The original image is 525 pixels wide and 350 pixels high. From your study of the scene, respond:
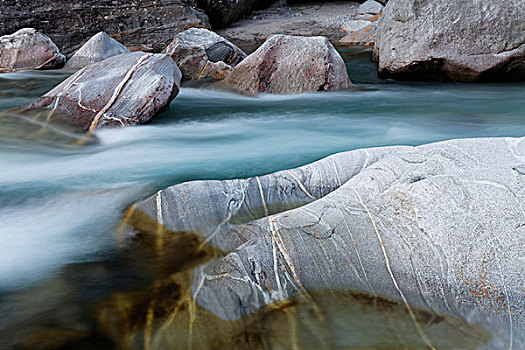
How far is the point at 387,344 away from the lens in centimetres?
179

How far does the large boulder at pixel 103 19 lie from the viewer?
35.4 ft

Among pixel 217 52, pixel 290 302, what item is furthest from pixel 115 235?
pixel 217 52

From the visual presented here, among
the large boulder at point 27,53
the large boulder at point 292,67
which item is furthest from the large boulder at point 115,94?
the large boulder at point 27,53

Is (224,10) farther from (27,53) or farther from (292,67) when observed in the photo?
(292,67)

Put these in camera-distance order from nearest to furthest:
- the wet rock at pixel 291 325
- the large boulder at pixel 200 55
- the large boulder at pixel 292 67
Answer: the wet rock at pixel 291 325
the large boulder at pixel 292 67
the large boulder at pixel 200 55

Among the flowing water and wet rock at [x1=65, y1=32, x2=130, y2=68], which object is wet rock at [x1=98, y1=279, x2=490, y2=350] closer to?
the flowing water

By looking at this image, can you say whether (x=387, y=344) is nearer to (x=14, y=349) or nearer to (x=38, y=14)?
(x=14, y=349)

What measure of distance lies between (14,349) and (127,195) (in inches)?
57.8

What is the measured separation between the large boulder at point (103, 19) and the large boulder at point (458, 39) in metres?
6.57

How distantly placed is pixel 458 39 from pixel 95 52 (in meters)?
5.97

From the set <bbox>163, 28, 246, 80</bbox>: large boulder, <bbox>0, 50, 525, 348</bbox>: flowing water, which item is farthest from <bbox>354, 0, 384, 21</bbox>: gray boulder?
<bbox>163, 28, 246, 80</bbox>: large boulder

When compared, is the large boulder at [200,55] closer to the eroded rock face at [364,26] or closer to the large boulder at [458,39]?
the large boulder at [458,39]

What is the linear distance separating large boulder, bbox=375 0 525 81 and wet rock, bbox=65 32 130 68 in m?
4.78

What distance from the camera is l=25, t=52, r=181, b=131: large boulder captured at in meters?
4.79
